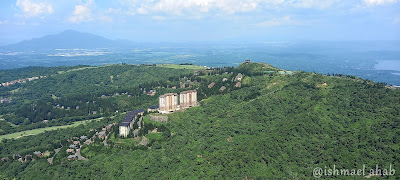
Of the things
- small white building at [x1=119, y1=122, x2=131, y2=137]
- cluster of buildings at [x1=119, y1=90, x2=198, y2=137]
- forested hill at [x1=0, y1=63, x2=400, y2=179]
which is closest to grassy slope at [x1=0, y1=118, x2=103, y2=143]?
forested hill at [x1=0, y1=63, x2=400, y2=179]

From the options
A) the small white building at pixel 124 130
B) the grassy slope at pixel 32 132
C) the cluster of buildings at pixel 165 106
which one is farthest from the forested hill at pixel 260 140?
the grassy slope at pixel 32 132

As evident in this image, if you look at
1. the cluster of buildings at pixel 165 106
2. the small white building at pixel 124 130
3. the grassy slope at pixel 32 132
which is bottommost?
the grassy slope at pixel 32 132

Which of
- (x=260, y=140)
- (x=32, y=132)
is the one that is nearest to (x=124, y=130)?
(x=260, y=140)

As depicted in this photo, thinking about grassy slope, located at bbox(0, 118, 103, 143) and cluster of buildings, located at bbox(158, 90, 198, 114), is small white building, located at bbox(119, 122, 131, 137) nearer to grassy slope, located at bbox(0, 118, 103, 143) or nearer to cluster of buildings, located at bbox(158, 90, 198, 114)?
cluster of buildings, located at bbox(158, 90, 198, 114)

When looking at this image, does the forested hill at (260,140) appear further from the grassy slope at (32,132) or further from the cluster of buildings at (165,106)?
the grassy slope at (32,132)

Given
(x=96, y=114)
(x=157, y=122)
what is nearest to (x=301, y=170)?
(x=157, y=122)

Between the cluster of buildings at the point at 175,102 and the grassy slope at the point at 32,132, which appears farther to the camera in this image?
the grassy slope at the point at 32,132
